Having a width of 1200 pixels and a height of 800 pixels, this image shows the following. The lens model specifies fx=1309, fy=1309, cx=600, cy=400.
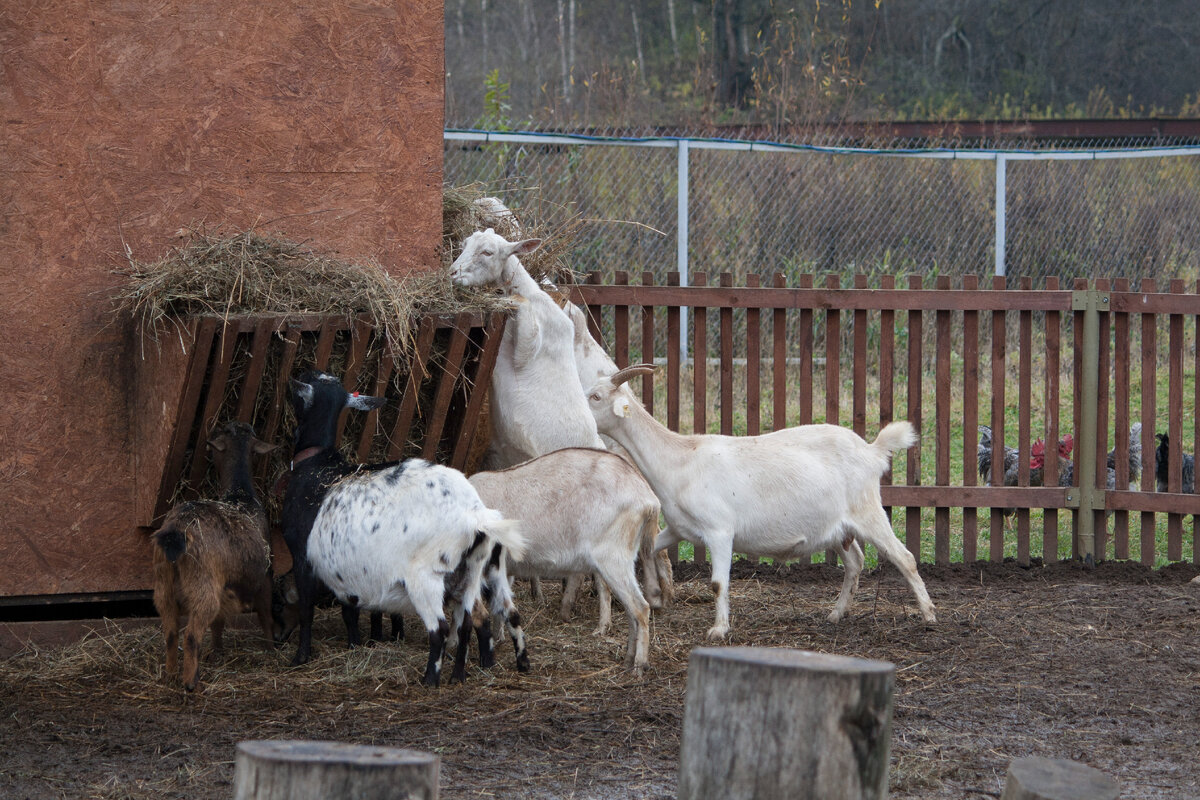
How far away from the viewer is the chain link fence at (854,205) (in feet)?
41.0

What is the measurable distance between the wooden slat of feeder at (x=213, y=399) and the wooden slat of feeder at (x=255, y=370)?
0.27ft

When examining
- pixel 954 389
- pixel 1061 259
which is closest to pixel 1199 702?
pixel 954 389

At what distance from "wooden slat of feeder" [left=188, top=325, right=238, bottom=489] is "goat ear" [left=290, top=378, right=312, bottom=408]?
28 centimetres

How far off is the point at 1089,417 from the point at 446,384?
4390 mm

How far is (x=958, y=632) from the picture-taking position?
641cm

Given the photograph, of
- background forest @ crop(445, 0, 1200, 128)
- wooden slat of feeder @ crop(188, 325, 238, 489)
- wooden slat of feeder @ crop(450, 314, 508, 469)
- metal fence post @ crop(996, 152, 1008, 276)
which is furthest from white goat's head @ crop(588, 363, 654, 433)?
background forest @ crop(445, 0, 1200, 128)

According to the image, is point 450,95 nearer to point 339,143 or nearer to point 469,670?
point 339,143

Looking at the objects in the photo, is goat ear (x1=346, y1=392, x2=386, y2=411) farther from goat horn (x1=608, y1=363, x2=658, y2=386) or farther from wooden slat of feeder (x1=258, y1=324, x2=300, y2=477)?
goat horn (x1=608, y1=363, x2=658, y2=386)

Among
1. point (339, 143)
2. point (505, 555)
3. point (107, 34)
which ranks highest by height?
point (107, 34)

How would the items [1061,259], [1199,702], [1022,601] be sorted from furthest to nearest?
[1061,259], [1022,601], [1199,702]

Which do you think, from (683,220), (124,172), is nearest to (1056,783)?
(124,172)

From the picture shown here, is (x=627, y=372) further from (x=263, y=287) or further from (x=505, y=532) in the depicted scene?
(x=263, y=287)

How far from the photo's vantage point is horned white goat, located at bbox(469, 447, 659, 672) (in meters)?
5.62

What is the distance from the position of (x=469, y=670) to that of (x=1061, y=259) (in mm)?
11021
